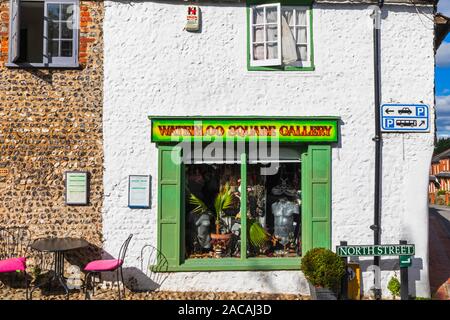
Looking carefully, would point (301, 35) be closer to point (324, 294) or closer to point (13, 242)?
point (324, 294)

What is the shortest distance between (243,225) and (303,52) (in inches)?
142

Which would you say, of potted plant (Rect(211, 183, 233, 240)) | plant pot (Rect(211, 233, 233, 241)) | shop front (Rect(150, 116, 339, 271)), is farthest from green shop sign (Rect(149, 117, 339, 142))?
plant pot (Rect(211, 233, 233, 241))

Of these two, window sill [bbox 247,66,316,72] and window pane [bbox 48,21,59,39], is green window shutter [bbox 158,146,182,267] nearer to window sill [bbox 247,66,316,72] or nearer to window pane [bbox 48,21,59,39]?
window sill [bbox 247,66,316,72]

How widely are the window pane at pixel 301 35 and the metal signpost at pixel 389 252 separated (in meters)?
3.95

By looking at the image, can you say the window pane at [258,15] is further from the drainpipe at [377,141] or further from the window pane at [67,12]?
the window pane at [67,12]

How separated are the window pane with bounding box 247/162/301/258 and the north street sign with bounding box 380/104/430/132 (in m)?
1.94

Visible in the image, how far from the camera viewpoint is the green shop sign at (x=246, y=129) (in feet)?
26.2

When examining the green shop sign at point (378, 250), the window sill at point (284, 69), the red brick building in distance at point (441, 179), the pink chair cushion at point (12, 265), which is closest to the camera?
the pink chair cushion at point (12, 265)

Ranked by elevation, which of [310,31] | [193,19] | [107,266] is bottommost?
[107,266]

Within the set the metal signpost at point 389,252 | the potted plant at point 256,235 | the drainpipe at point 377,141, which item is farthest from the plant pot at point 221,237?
the drainpipe at point 377,141

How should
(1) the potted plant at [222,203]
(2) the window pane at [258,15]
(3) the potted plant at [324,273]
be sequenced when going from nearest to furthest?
(3) the potted plant at [324,273], (2) the window pane at [258,15], (1) the potted plant at [222,203]

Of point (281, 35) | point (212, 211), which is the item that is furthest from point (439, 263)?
point (281, 35)

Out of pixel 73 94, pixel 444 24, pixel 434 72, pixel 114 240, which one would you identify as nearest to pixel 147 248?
pixel 114 240

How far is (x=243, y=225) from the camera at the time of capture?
823 cm
